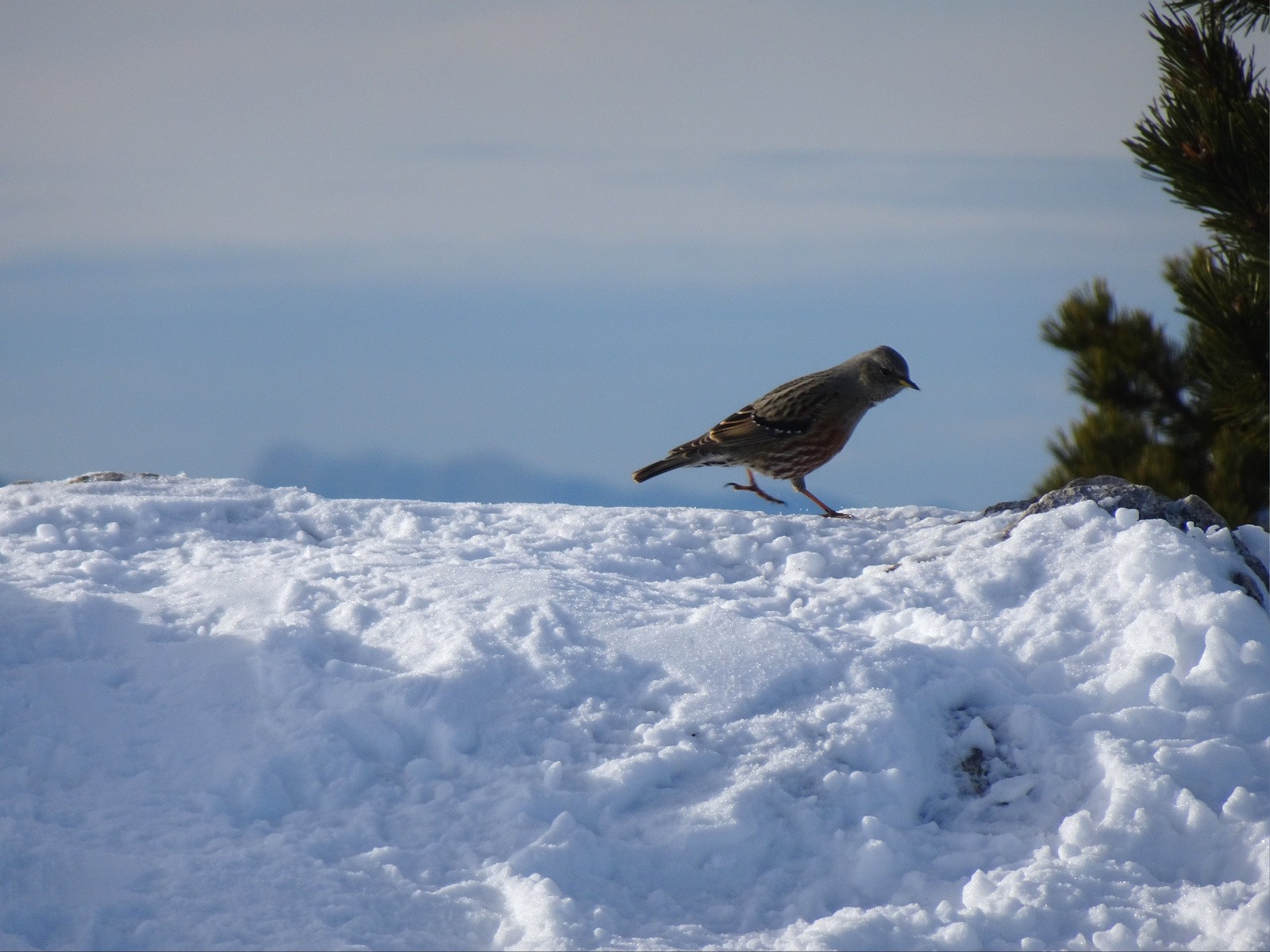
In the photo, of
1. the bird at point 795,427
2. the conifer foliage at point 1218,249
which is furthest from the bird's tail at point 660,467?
the conifer foliage at point 1218,249

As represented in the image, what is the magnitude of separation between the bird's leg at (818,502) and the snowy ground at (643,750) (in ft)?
3.70

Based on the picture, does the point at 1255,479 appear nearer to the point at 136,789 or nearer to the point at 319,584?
the point at 319,584

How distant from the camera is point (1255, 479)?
33.4 feet

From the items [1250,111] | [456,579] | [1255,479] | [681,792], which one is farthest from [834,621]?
[1255,479]

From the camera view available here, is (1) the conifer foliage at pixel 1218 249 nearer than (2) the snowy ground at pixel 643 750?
No

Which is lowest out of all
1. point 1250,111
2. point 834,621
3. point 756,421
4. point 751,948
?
point 751,948

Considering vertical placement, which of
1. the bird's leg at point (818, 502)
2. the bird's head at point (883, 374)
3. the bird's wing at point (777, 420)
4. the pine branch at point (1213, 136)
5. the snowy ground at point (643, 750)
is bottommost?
the snowy ground at point (643, 750)

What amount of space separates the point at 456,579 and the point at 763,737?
1.56 m

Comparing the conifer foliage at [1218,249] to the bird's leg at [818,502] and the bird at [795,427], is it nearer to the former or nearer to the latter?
the bird at [795,427]

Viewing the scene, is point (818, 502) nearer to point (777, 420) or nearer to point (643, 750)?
point (777, 420)

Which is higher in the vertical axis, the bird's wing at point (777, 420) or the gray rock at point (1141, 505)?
the bird's wing at point (777, 420)

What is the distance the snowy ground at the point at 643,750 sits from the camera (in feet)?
10.2

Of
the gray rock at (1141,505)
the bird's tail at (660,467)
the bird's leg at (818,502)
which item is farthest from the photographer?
the bird's tail at (660,467)

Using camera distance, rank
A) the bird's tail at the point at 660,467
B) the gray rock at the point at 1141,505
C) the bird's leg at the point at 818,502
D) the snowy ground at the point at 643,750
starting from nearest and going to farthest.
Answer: the snowy ground at the point at 643,750, the gray rock at the point at 1141,505, the bird's leg at the point at 818,502, the bird's tail at the point at 660,467
